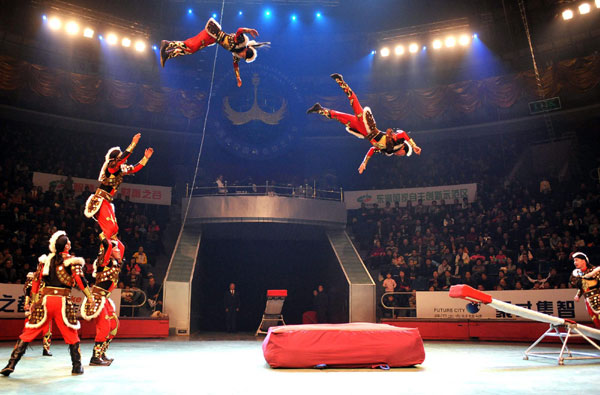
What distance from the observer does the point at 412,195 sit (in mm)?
20156

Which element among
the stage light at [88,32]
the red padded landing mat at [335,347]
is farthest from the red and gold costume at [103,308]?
the stage light at [88,32]

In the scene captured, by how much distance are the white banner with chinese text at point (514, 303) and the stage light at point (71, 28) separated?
54.7 ft

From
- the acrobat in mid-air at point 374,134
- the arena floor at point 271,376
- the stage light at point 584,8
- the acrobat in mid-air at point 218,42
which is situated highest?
the stage light at point 584,8

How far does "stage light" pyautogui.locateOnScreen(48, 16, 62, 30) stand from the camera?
63.3 ft

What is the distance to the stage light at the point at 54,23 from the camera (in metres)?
19.3

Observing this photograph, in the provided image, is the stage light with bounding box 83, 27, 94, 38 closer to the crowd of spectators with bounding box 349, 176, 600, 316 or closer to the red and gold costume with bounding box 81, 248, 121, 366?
the crowd of spectators with bounding box 349, 176, 600, 316

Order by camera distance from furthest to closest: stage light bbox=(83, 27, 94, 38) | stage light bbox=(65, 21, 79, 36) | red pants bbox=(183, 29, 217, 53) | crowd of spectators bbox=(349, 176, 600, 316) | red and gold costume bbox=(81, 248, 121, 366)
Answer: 1. stage light bbox=(83, 27, 94, 38)
2. stage light bbox=(65, 21, 79, 36)
3. crowd of spectators bbox=(349, 176, 600, 316)
4. red and gold costume bbox=(81, 248, 121, 366)
5. red pants bbox=(183, 29, 217, 53)

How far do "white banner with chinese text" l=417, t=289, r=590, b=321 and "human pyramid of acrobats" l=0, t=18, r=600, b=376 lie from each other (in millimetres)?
3450

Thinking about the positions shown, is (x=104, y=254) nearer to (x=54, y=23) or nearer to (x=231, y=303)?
(x=231, y=303)

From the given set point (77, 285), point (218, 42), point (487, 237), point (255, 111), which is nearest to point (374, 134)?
point (218, 42)

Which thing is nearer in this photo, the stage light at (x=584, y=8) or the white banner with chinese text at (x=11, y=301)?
the white banner with chinese text at (x=11, y=301)

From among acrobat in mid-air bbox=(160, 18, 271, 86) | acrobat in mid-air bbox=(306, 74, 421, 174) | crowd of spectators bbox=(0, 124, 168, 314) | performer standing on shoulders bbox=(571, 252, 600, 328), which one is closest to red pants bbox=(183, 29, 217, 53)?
acrobat in mid-air bbox=(160, 18, 271, 86)

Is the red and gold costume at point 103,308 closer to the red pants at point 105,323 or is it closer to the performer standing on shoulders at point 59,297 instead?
the red pants at point 105,323

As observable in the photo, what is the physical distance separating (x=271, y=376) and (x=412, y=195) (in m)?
14.9
